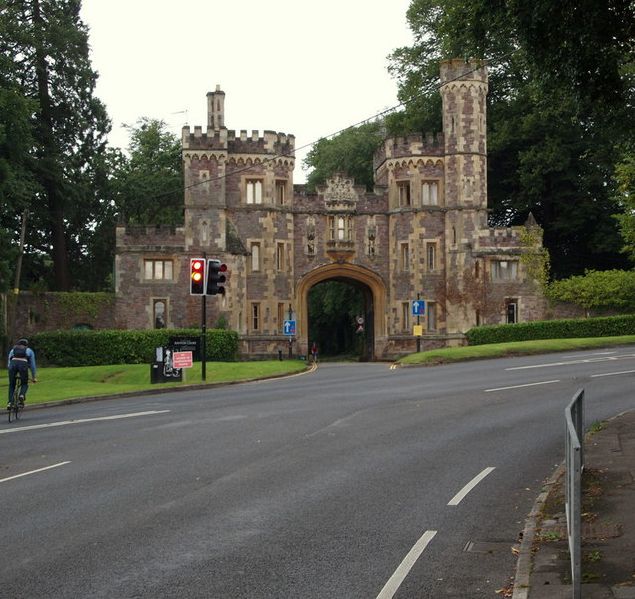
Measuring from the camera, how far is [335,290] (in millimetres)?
70625

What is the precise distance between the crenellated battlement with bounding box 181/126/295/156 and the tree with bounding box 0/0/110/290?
7.45m

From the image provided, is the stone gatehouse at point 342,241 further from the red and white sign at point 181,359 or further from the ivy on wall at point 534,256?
the red and white sign at point 181,359

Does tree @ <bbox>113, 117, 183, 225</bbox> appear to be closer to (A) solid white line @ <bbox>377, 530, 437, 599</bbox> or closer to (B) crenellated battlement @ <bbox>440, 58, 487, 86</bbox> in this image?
(B) crenellated battlement @ <bbox>440, 58, 487, 86</bbox>

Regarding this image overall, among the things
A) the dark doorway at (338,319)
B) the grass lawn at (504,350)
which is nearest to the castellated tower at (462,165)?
the dark doorway at (338,319)

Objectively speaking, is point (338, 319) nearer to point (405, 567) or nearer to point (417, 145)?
point (417, 145)

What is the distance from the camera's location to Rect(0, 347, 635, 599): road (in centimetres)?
793

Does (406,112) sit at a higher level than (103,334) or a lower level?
higher

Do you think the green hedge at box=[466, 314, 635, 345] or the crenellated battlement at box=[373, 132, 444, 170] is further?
the crenellated battlement at box=[373, 132, 444, 170]

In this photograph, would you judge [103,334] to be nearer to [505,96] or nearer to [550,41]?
[505,96]

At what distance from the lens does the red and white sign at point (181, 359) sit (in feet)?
98.3

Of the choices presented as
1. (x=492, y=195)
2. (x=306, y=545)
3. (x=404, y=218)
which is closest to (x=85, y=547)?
(x=306, y=545)

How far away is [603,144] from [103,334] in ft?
98.9

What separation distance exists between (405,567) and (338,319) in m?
71.5

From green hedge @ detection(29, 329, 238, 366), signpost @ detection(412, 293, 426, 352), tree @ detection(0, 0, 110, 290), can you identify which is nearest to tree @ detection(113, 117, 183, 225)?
tree @ detection(0, 0, 110, 290)
